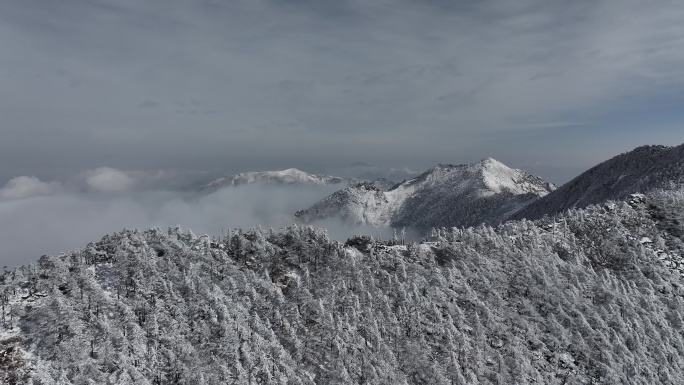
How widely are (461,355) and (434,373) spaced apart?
9869 millimetres

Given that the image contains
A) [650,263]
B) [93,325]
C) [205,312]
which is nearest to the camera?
[93,325]

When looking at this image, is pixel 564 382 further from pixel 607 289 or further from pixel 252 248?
pixel 252 248

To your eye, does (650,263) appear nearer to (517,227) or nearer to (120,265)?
(517,227)

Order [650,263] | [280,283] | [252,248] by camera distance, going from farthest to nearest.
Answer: [650,263] → [252,248] → [280,283]

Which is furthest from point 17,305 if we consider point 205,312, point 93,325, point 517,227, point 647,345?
point 517,227

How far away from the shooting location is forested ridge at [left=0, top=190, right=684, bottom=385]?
8181 cm

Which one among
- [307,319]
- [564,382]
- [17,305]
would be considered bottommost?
[564,382]

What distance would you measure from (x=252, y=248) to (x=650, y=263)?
12976 cm

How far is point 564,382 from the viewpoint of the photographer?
101125 mm

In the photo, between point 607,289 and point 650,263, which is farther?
point 650,263

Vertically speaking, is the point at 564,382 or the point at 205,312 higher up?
the point at 205,312

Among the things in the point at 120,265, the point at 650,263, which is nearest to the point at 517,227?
the point at 650,263

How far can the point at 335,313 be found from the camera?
105250 millimetres

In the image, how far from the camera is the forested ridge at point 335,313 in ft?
268
